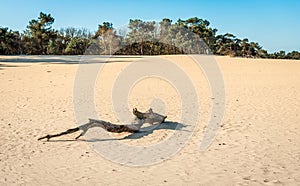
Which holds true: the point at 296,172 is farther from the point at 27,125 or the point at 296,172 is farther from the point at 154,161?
the point at 27,125

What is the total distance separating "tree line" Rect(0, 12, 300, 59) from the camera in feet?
140

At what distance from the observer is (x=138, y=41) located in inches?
1697

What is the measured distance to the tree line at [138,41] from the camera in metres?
42.7

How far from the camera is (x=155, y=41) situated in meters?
45.8

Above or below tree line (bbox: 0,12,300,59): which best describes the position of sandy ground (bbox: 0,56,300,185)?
below

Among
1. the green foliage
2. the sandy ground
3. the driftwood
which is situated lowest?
the sandy ground

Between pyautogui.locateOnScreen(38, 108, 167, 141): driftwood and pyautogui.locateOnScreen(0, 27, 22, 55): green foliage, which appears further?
Answer: pyautogui.locateOnScreen(0, 27, 22, 55): green foliage

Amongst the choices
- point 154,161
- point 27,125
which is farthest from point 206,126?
point 27,125

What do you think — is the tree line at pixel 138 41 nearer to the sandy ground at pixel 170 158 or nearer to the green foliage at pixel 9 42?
the green foliage at pixel 9 42

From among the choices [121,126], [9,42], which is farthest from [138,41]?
[121,126]

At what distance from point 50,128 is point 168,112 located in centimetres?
375

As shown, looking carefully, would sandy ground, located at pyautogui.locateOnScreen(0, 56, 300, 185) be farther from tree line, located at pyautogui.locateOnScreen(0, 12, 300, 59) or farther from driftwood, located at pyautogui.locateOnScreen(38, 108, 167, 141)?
tree line, located at pyautogui.locateOnScreen(0, 12, 300, 59)

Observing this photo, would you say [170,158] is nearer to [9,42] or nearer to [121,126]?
[121,126]

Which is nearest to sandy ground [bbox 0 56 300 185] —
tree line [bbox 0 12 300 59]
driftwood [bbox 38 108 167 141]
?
driftwood [bbox 38 108 167 141]
